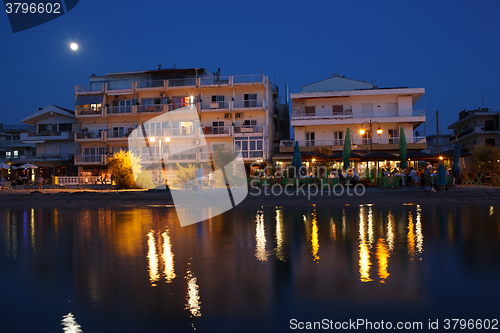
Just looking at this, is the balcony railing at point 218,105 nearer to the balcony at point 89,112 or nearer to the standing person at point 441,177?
the balcony at point 89,112

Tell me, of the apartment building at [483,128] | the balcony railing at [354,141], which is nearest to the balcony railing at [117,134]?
the balcony railing at [354,141]

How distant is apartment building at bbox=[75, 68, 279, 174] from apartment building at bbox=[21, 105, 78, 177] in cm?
203

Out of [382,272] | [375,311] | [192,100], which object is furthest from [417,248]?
[192,100]

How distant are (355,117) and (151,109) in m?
22.7

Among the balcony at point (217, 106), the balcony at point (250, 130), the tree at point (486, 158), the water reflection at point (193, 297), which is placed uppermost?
the balcony at point (217, 106)

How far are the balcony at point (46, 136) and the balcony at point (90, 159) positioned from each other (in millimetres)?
3965

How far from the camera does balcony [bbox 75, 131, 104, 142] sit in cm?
4931

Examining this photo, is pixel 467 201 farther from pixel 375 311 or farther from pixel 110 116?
pixel 110 116

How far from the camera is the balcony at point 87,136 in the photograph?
4931 centimetres

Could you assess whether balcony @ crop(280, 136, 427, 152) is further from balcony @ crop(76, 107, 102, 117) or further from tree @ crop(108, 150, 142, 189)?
balcony @ crop(76, 107, 102, 117)

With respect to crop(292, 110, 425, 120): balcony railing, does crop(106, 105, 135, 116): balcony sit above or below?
above

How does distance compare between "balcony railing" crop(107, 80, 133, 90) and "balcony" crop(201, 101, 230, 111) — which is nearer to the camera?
"balcony" crop(201, 101, 230, 111)

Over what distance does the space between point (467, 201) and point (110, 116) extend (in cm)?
4091

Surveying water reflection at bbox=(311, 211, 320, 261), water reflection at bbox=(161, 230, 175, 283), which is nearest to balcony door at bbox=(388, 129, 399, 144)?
water reflection at bbox=(311, 211, 320, 261)
